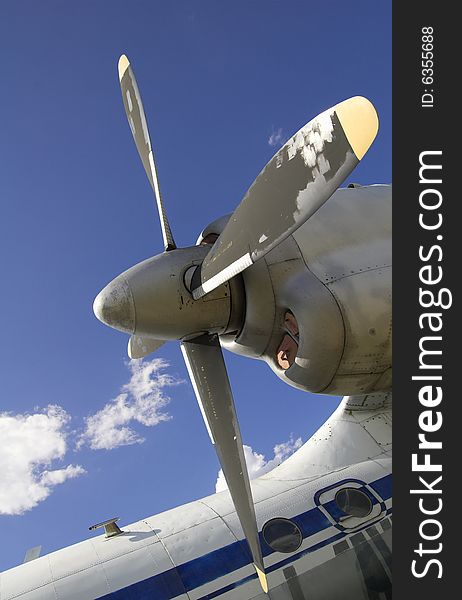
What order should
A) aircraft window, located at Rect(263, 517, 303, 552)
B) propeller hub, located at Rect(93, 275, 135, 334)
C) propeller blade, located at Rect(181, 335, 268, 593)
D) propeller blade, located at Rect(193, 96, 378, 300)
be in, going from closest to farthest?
propeller blade, located at Rect(193, 96, 378, 300) < propeller hub, located at Rect(93, 275, 135, 334) < propeller blade, located at Rect(181, 335, 268, 593) < aircraft window, located at Rect(263, 517, 303, 552)

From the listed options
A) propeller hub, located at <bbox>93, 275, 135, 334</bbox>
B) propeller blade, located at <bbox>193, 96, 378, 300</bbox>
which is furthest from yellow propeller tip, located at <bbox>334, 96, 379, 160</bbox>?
propeller hub, located at <bbox>93, 275, 135, 334</bbox>

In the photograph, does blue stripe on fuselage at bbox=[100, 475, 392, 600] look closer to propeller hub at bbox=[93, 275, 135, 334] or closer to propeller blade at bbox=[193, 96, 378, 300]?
propeller hub at bbox=[93, 275, 135, 334]

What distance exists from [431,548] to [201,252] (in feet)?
15.9

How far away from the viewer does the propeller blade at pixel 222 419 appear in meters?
7.38

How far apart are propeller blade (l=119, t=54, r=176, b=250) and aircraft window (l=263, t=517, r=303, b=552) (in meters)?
5.08

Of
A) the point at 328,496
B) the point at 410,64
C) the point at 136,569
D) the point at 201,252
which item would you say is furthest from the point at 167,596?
→ the point at 410,64

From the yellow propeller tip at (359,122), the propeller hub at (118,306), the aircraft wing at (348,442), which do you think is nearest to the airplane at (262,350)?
the propeller hub at (118,306)

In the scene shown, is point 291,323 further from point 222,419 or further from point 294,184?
point 294,184

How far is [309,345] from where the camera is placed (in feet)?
23.0

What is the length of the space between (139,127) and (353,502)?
24.8 ft

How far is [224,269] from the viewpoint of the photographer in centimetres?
659

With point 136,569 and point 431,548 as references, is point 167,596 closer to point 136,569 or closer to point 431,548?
point 136,569

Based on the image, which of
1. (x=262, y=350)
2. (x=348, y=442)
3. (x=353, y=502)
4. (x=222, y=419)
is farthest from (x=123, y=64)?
(x=353, y=502)

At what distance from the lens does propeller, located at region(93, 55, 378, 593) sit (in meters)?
5.34
